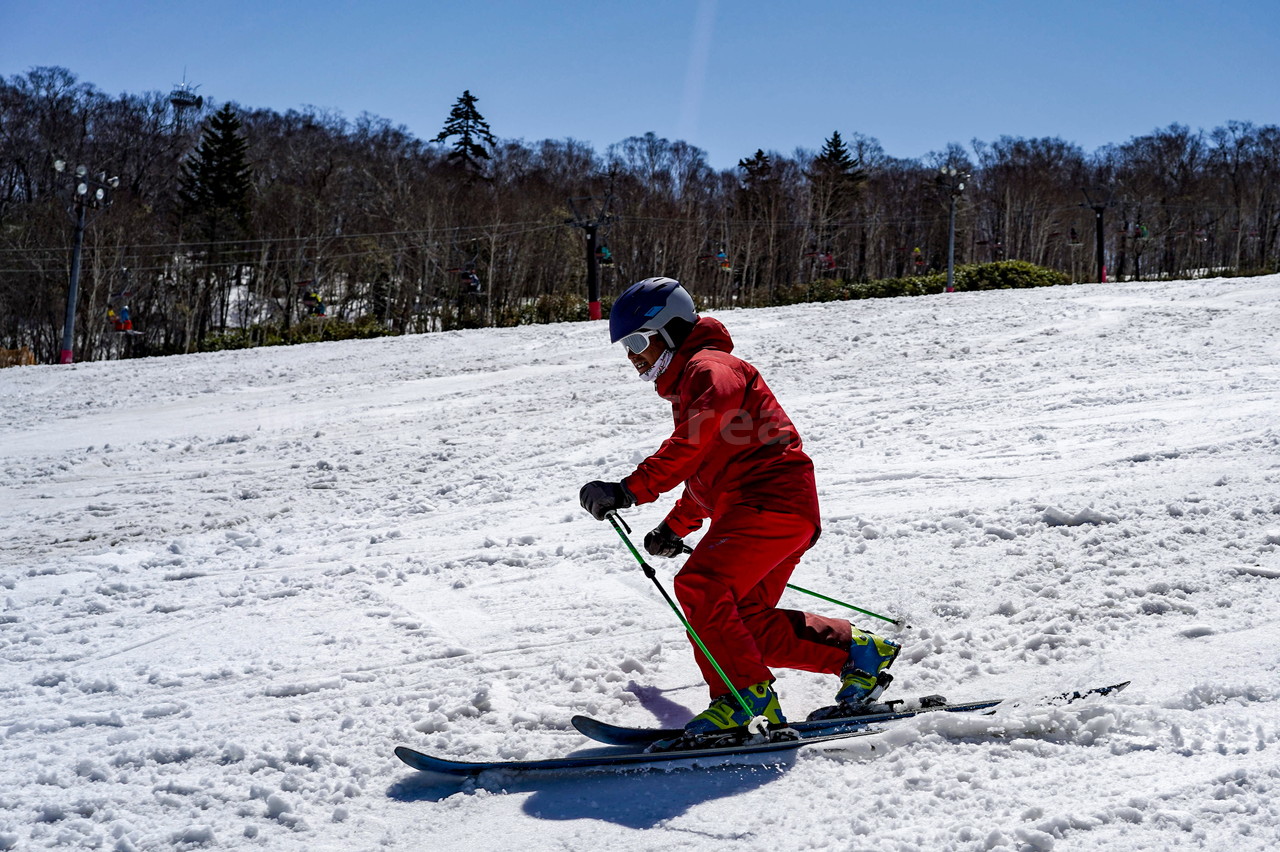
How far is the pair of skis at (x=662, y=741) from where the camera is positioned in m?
3.09

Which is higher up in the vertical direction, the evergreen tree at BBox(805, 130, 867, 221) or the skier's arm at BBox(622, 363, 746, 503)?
the evergreen tree at BBox(805, 130, 867, 221)

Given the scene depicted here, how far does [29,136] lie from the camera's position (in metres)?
58.8

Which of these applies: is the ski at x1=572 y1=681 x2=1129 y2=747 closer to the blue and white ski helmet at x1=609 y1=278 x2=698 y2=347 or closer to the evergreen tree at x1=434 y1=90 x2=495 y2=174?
the blue and white ski helmet at x1=609 y1=278 x2=698 y2=347

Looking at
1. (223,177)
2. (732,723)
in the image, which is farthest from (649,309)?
(223,177)

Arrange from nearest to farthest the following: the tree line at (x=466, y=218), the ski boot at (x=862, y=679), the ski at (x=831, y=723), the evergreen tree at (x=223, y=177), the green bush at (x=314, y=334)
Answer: the ski at (x=831, y=723) < the ski boot at (x=862, y=679) < the green bush at (x=314, y=334) < the tree line at (x=466, y=218) < the evergreen tree at (x=223, y=177)

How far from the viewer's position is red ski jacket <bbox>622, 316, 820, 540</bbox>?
322 cm

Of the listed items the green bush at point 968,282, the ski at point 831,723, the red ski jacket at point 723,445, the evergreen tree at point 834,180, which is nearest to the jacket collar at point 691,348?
the red ski jacket at point 723,445

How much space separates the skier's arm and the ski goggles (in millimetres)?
342

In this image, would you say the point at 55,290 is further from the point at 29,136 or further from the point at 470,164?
the point at 470,164

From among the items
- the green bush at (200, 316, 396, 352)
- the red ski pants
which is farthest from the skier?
the green bush at (200, 316, 396, 352)

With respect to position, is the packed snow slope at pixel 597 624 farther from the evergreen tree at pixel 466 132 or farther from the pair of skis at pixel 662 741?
the evergreen tree at pixel 466 132

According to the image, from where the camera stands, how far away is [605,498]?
10.5 ft

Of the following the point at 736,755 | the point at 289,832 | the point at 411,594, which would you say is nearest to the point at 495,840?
the point at 289,832

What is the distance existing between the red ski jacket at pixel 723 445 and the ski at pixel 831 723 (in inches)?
27.0
